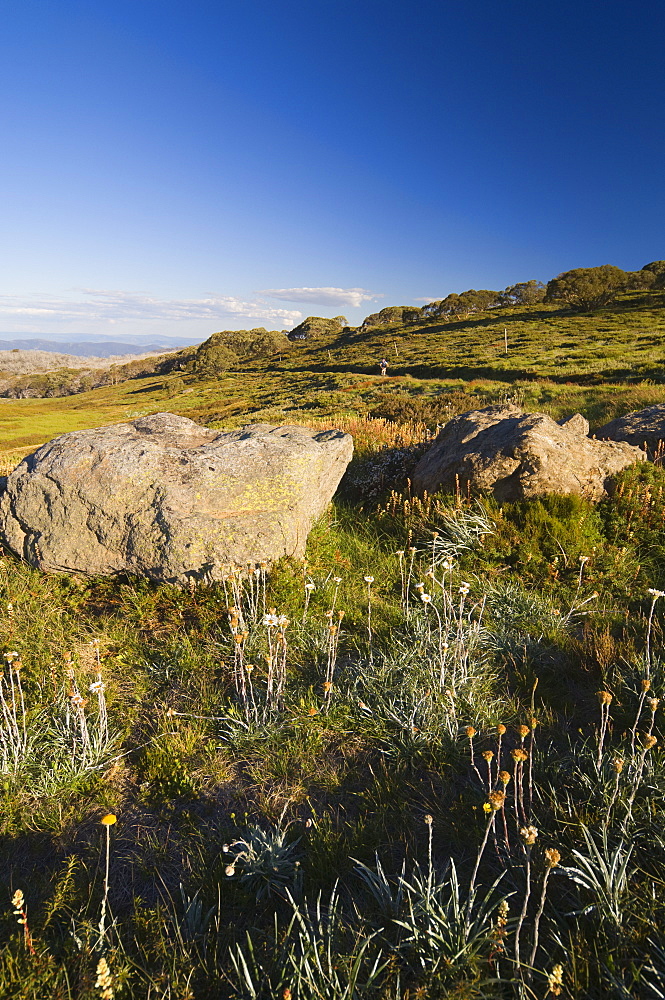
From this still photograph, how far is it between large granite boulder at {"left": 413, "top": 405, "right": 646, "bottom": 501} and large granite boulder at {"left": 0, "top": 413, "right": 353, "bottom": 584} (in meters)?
2.47

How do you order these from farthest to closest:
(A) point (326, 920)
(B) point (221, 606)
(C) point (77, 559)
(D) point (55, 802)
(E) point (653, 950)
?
(C) point (77, 559) < (B) point (221, 606) < (D) point (55, 802) < (A) point (326, 920) < (E) point (653, 950)

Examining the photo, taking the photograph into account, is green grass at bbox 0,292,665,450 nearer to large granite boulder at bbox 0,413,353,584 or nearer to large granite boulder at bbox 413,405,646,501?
large granite boulder at bbox 413,405,646,501

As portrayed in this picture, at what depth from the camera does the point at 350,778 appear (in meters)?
3.05

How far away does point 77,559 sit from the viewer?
17.4 ft

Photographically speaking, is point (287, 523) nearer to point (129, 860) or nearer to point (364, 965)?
point (129, 860)

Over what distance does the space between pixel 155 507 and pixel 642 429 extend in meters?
8.41

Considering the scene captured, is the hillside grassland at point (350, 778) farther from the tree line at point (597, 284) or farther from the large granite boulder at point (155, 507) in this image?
the tree line at point (597, 284)

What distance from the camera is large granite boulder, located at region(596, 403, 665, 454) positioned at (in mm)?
7988

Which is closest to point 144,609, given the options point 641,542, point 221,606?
point 221,606

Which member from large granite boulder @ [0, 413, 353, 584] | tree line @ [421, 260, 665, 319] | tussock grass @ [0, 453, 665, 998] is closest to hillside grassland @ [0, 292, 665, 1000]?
tussock grass @ [0, 453, 665, 998]

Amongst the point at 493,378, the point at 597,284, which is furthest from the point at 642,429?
the point at 597,284

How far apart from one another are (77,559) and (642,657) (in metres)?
5.72

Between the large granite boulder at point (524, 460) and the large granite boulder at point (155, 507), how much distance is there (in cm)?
247

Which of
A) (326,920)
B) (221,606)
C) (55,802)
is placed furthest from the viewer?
(221,606)
